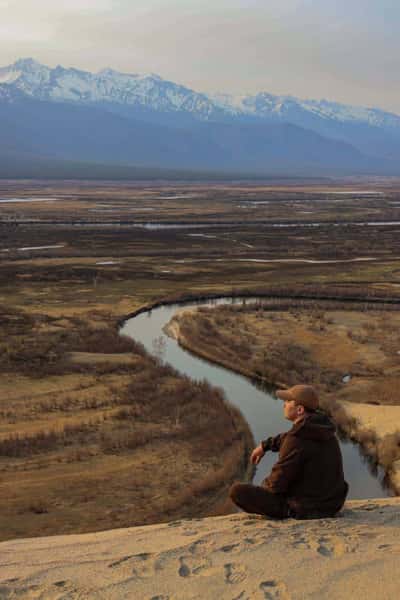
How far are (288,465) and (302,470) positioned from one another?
0.74ft

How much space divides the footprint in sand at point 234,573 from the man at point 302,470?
1386mm

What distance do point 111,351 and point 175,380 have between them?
5646mm

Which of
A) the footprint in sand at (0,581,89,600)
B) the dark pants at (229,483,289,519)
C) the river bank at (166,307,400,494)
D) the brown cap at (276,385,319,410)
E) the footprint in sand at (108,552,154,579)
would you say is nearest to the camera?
the footprint in sand at (0,581,89,600)

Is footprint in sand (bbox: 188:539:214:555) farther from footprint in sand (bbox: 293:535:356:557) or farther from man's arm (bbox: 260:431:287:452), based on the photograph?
man's arm (bbox: 260:431:287:452)

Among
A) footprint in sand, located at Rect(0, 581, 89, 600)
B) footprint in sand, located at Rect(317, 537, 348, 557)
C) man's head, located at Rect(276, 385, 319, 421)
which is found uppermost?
man's head, located at Rect(276, 385, 319, 421)

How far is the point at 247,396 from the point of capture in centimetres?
2786

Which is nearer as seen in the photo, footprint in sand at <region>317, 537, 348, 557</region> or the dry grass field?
footprint in sand at <region>317, 537, 348, 557</region>

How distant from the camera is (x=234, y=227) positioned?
99.8m

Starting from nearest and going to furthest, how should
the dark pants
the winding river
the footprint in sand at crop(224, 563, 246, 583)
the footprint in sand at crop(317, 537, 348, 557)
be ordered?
the footprint in sand at crop(224, 563, 246, 583) → the footprint in sand at crop(317, 537, 348, 557) → the dark pants → the winding river

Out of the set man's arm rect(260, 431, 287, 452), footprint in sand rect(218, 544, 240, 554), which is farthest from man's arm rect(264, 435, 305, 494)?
footprint in sand rect(218, 544, 240, 554)

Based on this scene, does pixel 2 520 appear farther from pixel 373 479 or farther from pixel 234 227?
pixel 234 227

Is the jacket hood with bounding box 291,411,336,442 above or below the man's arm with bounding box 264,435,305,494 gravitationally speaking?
above

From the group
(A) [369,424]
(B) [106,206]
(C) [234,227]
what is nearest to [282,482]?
(A) [369,424]

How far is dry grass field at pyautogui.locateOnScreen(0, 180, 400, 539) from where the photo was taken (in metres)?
17.7
